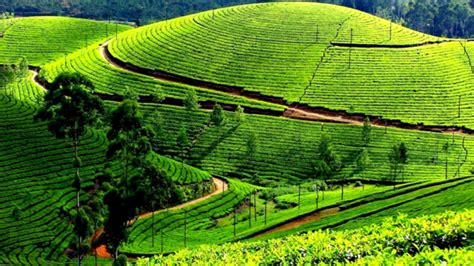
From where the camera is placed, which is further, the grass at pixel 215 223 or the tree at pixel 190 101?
the tree at pixel 190 101

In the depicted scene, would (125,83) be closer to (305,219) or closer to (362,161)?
(362,161)

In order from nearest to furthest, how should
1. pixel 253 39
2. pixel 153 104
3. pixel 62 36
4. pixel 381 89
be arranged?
1. pixel 153 104
2. pixel 381 89
3. pixel 253 39
4. pixel 62 36

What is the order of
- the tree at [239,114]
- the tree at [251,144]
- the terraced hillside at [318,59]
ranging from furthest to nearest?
the terraced hillside at [318,59] < the tree at [239,114] < the tree at [251,144]

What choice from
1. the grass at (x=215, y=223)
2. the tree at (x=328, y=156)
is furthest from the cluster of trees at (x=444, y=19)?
the grass at (x=215, y=223)

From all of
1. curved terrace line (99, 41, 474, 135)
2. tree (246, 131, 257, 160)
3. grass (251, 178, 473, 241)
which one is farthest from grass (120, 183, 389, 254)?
curved terrace line (99, 41, 474, 135)

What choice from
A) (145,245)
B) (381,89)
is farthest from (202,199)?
(381,89)

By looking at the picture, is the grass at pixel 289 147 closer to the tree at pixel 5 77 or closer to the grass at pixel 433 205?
the tree at pixel 5 77

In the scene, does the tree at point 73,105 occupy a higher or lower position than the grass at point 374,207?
higher

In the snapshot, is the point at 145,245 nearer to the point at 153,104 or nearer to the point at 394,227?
the point at 394,227
